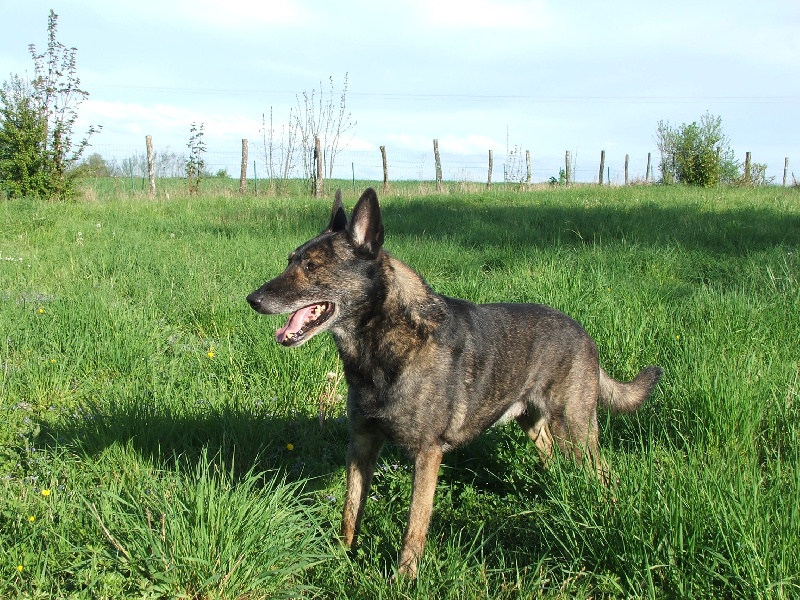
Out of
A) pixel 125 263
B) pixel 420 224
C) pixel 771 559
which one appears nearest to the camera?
pixel 771 559

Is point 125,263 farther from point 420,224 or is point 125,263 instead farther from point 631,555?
point 631,555

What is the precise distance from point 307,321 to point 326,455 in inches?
46.5

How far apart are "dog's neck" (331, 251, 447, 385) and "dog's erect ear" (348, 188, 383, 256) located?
99 mm

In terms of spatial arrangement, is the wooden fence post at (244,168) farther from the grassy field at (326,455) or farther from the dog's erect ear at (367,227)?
the dog's erect ear at (367,227)

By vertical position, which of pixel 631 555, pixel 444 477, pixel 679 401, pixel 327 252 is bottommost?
pixel 444 477

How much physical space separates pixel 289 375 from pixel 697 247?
22.7 ft

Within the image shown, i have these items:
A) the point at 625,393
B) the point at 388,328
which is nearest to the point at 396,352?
the point at 388,328

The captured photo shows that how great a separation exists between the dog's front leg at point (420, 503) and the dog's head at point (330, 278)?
0.84 m


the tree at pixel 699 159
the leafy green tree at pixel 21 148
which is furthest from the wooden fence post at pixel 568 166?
the leafy green tree at pixel 21 148

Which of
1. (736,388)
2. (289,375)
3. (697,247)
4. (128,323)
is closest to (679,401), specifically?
(736,388)

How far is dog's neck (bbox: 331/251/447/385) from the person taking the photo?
3215mm

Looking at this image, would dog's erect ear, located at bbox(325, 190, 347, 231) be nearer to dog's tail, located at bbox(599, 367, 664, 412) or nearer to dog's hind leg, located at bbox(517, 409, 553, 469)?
dog's hind leg, located at bbox(517, 409, 553, 469)

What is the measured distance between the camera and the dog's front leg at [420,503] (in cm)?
305

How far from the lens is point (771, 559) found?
236 centimetres
